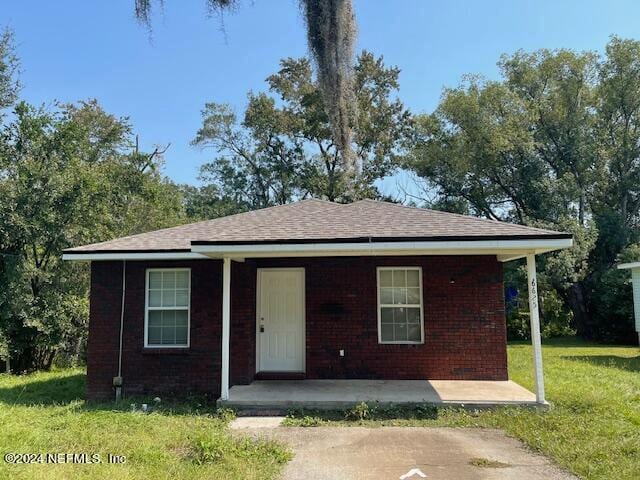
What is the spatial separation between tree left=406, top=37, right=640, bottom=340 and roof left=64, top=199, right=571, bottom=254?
1365 centimetres

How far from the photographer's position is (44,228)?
1300 cm

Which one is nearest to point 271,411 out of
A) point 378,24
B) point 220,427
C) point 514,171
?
point 220,427

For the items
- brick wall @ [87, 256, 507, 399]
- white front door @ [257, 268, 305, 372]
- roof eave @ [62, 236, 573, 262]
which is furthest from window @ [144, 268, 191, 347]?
roof eave @ [62, 236, 573, 262]

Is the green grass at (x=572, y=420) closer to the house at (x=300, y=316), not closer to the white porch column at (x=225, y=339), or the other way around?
the house at (x=300, y=316)

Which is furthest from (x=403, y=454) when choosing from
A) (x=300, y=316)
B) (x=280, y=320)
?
(x=280, y=320)

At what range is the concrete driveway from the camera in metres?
4.92

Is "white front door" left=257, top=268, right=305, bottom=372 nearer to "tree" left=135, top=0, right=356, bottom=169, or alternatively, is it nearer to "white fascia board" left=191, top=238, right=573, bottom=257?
"white fascia board" left=191, top=238, right=573, bottom=257

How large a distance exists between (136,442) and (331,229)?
420 centimetres

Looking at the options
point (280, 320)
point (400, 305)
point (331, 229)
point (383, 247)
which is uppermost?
point (331, 229)

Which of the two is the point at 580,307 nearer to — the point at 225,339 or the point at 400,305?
the point at 400,305

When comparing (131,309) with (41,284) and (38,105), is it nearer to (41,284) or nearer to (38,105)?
(41,284)

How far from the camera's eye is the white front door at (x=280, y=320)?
9.66 meters

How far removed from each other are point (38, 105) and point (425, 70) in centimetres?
1048

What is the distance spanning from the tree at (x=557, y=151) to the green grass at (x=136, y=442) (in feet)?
60.2
